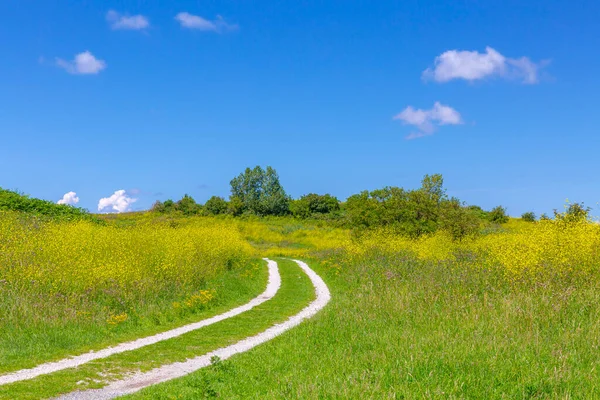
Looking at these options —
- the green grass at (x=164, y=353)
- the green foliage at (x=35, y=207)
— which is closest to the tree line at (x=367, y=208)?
the green grass at (x=164, y=353)

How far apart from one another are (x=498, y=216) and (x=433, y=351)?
7436 centimetres

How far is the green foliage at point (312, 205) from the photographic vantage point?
105 m

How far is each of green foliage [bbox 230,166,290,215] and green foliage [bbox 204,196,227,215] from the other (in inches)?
398

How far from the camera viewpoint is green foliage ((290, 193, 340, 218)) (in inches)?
4122

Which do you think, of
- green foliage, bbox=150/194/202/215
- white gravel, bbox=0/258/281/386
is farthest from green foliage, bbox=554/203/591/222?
green foliage, bbox=150/194/202/215

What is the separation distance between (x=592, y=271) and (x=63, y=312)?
17736 millimetres

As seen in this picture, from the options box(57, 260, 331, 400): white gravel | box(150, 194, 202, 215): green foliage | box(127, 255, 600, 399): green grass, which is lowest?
box(57, 260, 331, 400): white gravel

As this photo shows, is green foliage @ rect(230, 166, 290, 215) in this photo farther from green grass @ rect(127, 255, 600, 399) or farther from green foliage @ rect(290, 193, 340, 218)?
green grass @ rect(127, 255, 600, 399)

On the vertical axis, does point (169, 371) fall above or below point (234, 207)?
below

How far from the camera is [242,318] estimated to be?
18.3 meters

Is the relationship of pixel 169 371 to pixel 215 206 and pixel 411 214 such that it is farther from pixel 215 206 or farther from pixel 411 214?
pixel 215 206

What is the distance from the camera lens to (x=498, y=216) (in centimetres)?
7962

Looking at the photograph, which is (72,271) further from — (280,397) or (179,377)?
(280,397)

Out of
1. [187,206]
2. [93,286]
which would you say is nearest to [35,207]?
[93,286]
